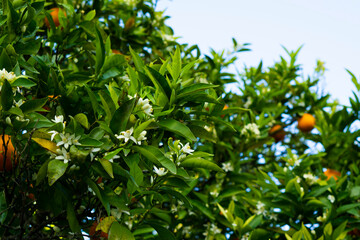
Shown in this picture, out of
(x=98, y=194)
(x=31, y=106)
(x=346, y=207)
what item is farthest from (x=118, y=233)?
(x=346, y=207)

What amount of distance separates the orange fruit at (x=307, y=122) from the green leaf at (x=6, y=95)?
3022 mm

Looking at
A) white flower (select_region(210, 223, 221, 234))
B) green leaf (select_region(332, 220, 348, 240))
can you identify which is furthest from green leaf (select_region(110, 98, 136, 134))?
white flower (select_region(210, 223, 221, 234))

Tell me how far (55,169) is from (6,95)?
1.03 feet

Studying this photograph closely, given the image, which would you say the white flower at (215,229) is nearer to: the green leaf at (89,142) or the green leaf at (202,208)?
the green leaf at (202,208)

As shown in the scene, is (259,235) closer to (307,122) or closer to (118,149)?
(118,149)

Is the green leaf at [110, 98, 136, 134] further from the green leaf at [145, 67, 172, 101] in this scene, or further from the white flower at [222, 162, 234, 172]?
the white flower at [222, 162, 234, 172]

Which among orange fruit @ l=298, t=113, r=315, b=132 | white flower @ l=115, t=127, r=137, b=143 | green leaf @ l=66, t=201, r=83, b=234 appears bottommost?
green leaf @ l=66, t=201, r=83, b=234

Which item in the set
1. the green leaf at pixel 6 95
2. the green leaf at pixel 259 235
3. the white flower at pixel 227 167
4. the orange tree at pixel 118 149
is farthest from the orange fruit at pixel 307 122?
the green leaf at pixel 6 95

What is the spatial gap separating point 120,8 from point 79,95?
175 cm

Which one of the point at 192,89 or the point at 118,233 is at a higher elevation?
the point at 192,89

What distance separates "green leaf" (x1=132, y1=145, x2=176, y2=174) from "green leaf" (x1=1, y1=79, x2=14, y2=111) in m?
0.45

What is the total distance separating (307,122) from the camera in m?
4.02

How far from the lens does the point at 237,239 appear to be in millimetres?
2801

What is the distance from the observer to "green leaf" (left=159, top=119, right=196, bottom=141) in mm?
1644
